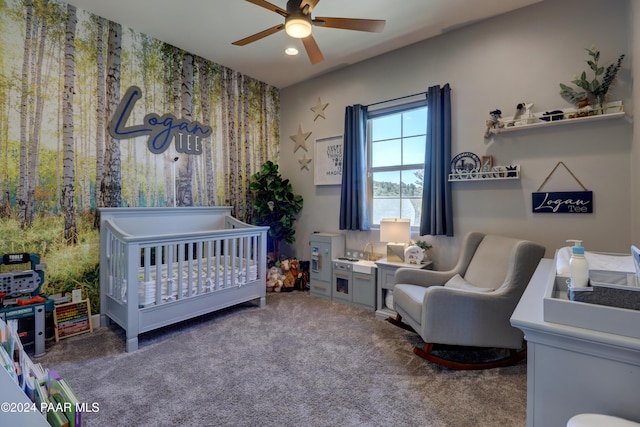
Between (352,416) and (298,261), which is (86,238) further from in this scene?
(352,416)

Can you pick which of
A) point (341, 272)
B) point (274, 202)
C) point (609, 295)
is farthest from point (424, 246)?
point (609, 295)

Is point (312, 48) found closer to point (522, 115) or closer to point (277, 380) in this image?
point (522, 115)

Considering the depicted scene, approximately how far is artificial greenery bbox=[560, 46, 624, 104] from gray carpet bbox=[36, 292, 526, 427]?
203 centimetres

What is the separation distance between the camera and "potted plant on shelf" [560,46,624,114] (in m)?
2.13

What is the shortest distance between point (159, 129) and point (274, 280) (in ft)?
7.08

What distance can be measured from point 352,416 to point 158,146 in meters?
3.02

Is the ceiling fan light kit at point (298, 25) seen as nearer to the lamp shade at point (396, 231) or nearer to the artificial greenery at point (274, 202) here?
the lamp shade at point (396, 231)

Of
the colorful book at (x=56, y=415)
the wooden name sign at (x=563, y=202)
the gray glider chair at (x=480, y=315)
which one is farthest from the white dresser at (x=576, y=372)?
the wooden name sign at (x=563, y=202)

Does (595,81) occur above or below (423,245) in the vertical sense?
above

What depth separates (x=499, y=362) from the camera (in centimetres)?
202

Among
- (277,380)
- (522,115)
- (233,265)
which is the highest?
(522,115)

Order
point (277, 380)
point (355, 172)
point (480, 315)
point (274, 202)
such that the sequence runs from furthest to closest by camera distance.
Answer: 1. point (274, 202)
2. point (355, 172)
3. point (480, 315)
4. point (277, 380)

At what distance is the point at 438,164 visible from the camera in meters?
2.87

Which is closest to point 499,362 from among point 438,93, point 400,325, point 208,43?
point 400,325
